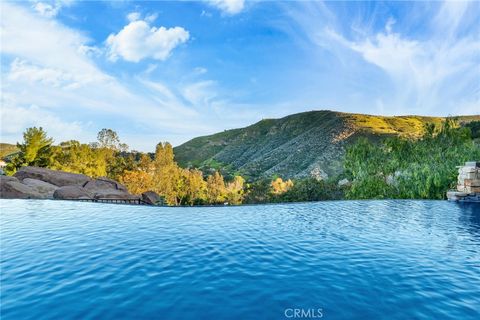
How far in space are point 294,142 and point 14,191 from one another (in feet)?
242

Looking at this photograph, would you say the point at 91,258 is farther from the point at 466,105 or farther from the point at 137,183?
the point at 466,105

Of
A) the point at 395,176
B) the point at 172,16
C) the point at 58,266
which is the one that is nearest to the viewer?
the point at 58,266

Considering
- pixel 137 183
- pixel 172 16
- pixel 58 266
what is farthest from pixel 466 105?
pixel 58 266

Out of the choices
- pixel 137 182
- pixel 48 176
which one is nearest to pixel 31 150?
pixel 48 176

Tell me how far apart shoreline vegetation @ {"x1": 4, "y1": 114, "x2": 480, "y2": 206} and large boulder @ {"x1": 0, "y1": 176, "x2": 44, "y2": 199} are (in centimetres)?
1073

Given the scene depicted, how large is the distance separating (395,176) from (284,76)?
2115 centimetres

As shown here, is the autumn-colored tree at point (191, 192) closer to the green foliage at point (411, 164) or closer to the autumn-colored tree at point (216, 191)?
the autumn-colored tree at point (216, 191)

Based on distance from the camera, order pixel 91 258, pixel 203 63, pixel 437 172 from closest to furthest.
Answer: pixel 91 258
pixel 437 172
pixel 203 63

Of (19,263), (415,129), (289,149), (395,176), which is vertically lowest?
(19,263)

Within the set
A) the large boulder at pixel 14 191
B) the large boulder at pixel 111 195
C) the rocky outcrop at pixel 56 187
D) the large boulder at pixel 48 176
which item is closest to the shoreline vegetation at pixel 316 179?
the large boulder at pixel 48 176

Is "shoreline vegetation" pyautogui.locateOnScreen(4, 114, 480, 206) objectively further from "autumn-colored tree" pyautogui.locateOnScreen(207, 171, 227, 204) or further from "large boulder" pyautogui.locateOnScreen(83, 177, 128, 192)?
"large boulder" pyautogui.locateOnScreen(83, 177, 128, 192)

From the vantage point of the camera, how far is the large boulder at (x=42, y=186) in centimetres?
2016

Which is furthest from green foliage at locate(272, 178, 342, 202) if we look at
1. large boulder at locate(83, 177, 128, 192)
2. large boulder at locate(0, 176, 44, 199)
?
large boulder at locate(0, 176, 44, 199)

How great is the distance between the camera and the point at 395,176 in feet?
67.1
